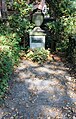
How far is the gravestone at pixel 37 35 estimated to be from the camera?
8.55 m

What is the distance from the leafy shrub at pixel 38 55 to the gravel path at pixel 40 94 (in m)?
0.38

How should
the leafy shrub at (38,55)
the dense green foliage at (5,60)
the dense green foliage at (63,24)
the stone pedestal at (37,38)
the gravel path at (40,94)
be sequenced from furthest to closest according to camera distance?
the stone pedestal at (37,38), the dense green foliage at (63,24), the leafy shrub at (38,55), the dense green foliage at (5,60), the gravel path at (40,94)

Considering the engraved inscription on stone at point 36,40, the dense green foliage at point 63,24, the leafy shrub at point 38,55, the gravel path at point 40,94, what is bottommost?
the gravel path at point 40,94

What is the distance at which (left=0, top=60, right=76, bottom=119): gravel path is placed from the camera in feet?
14.9

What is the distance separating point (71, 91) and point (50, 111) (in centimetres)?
117

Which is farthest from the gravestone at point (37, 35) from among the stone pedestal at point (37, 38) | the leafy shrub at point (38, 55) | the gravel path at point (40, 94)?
the gravel path at point (40, 94)

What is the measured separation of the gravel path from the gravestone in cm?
140

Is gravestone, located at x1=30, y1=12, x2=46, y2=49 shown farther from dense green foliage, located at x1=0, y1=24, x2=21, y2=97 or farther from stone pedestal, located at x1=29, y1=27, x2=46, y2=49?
dense green foliage, located at x1=0, y1=24, x2=21, y2=97

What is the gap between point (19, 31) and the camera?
329 inches

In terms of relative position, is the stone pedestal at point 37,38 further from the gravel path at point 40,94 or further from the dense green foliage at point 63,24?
the gravel path at point 40,94

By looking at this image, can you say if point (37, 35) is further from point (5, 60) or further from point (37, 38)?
point (5, 60)

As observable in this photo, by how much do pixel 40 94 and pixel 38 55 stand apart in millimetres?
2517

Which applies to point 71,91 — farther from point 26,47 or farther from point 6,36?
point 26,47

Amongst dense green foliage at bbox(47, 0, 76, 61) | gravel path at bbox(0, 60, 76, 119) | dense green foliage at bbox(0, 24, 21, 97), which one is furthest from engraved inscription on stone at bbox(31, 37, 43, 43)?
gravel path at bbox(0, 60, 76, 119)
